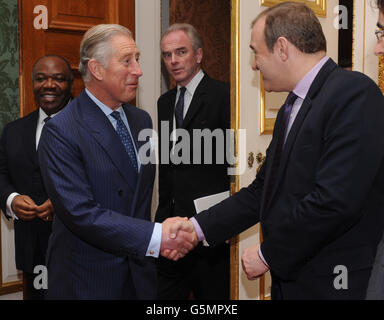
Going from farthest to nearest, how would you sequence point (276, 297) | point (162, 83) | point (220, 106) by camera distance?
1. point (162, 83)
2. point (220, 106)
3. point (276, 297)

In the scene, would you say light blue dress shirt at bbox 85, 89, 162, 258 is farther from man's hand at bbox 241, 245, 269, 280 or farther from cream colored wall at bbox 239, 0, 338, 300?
cream colored wall at bbox 239, 0, 338, 300

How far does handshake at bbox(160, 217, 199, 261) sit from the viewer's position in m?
2.28

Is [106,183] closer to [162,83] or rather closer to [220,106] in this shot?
[220,106]

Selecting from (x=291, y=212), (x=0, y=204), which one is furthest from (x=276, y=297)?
(x=0, y=204)

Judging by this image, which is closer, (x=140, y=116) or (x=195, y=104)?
(x=140, y=116)

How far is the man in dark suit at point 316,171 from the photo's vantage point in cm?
160

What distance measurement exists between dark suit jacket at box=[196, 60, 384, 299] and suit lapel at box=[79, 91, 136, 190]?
65cm

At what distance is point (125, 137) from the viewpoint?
216cm

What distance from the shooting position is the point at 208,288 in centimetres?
294

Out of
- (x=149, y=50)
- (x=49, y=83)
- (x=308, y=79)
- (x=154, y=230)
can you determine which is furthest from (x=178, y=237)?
(x=149, y=50)

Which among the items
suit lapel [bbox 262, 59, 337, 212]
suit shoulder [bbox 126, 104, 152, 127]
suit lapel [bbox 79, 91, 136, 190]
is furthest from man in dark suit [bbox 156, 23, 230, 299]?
suit lapel [bbox 262, 59, 337, 212]

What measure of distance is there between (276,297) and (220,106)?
1.58 m

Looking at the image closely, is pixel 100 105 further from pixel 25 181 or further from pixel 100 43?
pixel 25 181

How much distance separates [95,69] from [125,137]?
1.13 ft
